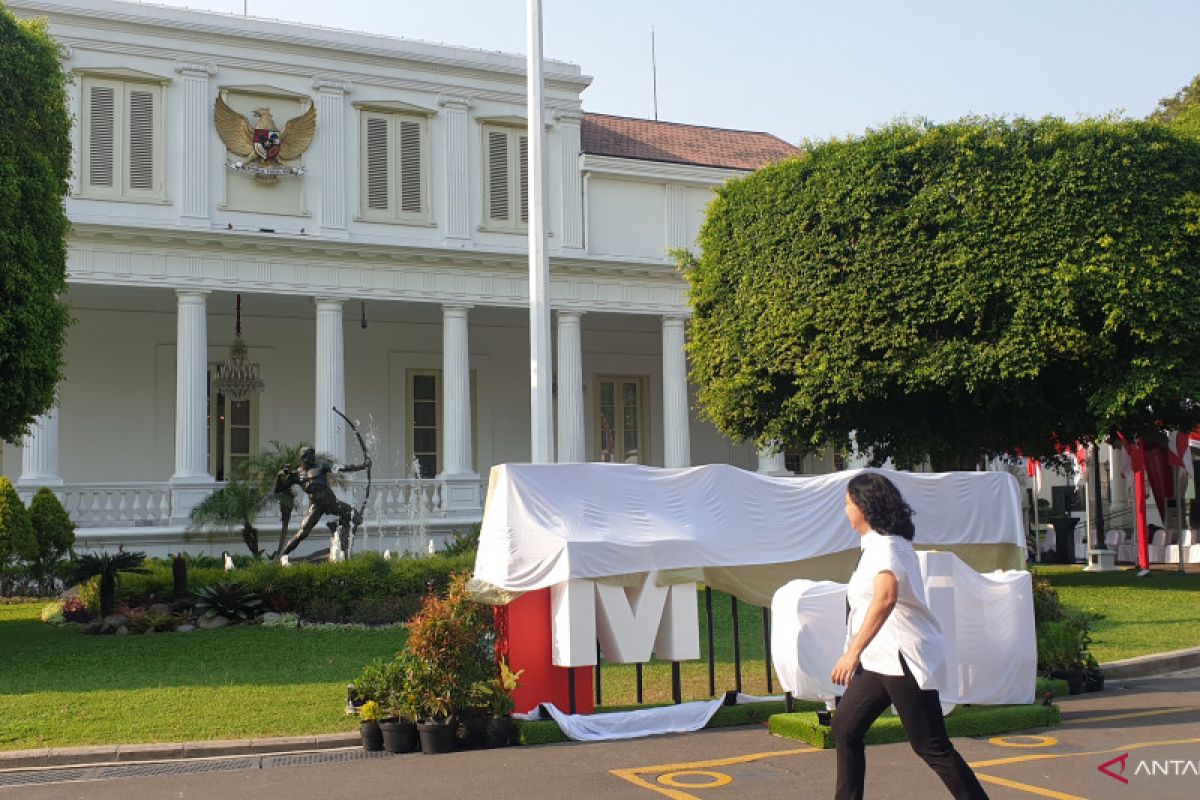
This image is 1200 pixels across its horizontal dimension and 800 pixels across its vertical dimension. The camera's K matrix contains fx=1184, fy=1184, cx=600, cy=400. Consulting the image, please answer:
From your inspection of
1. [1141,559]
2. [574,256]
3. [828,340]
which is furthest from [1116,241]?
[574,256]

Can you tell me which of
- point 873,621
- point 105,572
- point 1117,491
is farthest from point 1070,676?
point 1117,491

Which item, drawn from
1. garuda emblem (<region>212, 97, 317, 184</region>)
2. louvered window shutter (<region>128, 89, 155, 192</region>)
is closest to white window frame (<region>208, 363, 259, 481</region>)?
louvered window shutter (<region>128, 89, 155, 192</region>)

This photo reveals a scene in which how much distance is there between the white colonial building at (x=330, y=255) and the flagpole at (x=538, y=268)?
31.9 ft

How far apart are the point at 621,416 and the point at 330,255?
10391mm

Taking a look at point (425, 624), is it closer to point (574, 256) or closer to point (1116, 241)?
point (1116, 241)

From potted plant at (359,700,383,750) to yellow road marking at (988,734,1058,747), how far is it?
4.51 m

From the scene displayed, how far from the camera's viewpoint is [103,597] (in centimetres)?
1631

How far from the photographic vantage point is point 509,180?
93.2 feet

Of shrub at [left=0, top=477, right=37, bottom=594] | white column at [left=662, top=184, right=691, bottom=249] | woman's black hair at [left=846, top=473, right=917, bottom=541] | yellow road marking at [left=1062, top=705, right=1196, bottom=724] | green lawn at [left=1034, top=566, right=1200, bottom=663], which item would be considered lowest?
green lawn at [left=1034, top=566, right=1200, bottom=663]

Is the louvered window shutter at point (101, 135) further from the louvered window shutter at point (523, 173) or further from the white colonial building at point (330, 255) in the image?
the louvered window shutter at point (523, 173)

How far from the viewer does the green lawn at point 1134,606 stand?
13.6 metres

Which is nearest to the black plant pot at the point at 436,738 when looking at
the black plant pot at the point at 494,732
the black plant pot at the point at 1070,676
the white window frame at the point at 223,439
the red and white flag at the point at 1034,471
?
the black plant pot at the point at 494,732

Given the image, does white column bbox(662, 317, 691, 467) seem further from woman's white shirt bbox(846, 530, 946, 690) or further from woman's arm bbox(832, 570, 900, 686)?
woman's arm bbox(832, 570, 900, 686)

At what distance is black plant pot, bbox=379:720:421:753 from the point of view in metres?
8.75
